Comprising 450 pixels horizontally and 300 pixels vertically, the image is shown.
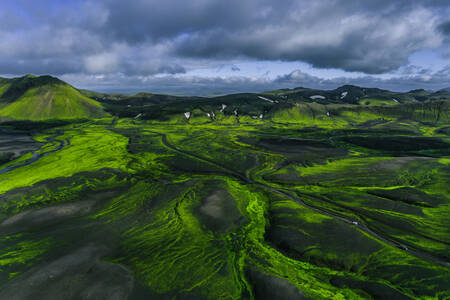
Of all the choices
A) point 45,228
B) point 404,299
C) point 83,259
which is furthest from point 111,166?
point 404,299

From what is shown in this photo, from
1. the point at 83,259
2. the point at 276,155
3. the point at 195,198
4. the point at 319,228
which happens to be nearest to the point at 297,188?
the point at 319,228

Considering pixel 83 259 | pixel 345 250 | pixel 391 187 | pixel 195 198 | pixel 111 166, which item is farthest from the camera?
pixel 111 166

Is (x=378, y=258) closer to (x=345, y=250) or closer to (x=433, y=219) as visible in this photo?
(x=345, y=250)

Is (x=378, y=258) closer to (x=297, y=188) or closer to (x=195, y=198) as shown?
(x=297, y=188)

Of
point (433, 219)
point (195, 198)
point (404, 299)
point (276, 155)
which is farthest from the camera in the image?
point (276, 155)

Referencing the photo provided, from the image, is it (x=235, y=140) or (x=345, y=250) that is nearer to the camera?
(x=345, y=250)

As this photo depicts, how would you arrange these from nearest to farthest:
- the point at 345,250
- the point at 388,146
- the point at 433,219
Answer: the point at 345,250 < the point at 433,219 < the point at 388,146

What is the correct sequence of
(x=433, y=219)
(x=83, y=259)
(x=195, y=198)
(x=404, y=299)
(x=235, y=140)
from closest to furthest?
(x=404, y=299) → (x=83, y=259) → (x=433, y=219) → (x=195, y=198) → (x=235, y=140)

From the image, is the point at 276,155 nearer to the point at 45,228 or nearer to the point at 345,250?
the point at 345,250

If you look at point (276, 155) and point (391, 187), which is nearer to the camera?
point (391, 187)
